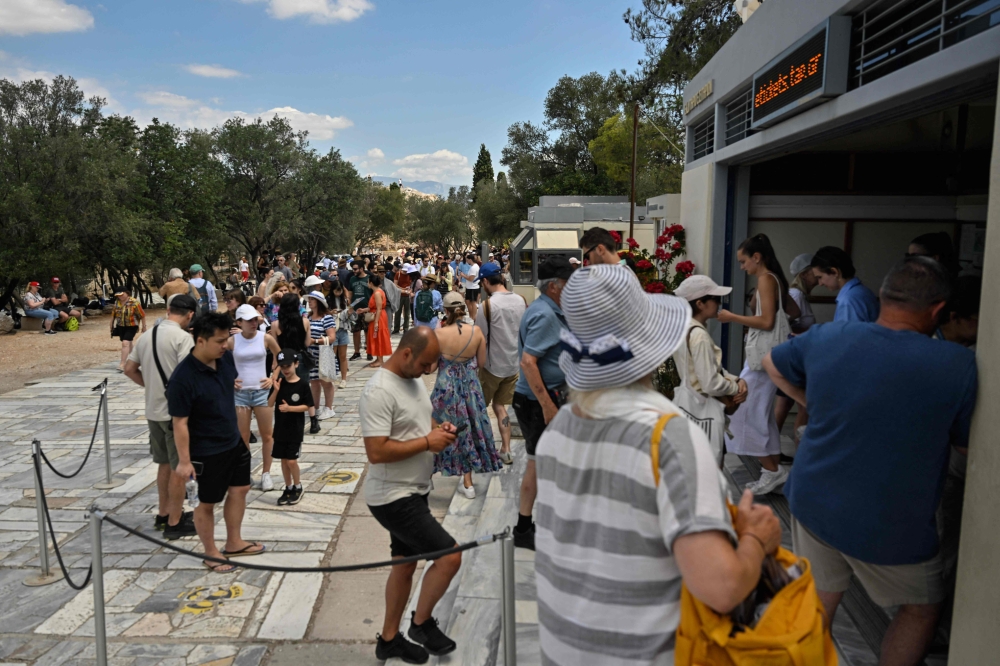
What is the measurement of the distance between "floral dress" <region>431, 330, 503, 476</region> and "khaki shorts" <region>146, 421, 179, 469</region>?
6.55 feet

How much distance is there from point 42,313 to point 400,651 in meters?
19.6

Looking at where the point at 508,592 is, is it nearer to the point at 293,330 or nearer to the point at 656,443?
the point at 656,443

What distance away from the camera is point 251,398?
6273 mm

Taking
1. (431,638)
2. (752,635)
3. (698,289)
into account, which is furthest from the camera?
(698,289)

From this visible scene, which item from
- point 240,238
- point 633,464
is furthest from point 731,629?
point 240,238

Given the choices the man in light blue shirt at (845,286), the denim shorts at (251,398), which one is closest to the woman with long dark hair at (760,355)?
the man in light blue shirt at (845,286)

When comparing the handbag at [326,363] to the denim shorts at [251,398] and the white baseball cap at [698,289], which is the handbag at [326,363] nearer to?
the denim shorts at [251,398]

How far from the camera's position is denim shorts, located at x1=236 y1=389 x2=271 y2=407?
20.5 ft

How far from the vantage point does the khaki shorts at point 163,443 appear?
18.1 ft

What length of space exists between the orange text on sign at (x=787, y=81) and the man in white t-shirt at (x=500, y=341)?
257 cm

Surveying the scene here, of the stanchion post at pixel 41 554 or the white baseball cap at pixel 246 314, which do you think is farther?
the white baseball cap at pixel 246 314

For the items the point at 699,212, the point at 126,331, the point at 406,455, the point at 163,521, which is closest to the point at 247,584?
the point at 163,521

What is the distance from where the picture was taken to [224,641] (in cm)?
420

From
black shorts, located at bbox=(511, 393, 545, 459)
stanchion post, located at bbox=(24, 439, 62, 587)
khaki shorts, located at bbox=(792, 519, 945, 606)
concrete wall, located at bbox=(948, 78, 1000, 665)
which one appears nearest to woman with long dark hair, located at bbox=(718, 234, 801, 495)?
black shorts, located at bbox=(511, 393, 545, 459)
